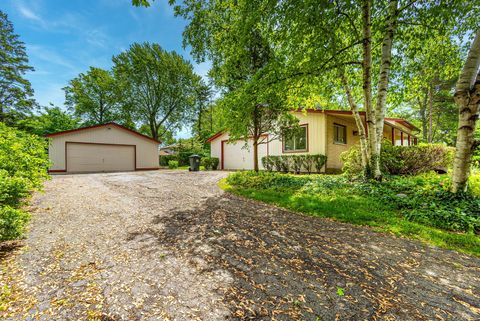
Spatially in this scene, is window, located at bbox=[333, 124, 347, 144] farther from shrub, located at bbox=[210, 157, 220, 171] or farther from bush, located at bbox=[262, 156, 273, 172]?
shrub, located at bbox=[210, 157, 220, 171]

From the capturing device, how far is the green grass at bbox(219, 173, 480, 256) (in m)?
3.27

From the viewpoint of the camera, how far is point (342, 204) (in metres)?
4.86

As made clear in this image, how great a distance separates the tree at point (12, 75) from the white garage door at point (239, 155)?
23528 millimetres

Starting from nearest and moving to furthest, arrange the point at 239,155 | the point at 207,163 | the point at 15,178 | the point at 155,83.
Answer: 1. the point at 15,178
2. the point at 239,155
3. the point at 207,163
4. the point at 155,83

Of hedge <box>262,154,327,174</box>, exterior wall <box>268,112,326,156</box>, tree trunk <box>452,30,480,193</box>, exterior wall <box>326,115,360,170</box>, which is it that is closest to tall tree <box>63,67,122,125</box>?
hedge <box>262,154,327,174</box>

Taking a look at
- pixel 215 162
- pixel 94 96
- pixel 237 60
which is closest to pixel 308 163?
pixel 237 60

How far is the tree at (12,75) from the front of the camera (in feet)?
69.6

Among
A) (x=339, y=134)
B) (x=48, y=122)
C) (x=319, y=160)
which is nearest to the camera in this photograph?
(x=319, y=160)

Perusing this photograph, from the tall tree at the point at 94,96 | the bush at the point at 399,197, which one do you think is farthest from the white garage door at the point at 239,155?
the tall tree at the point at 94,96

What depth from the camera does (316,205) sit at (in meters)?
4.83

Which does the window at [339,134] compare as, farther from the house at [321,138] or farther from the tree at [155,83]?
the tree at [155,83]

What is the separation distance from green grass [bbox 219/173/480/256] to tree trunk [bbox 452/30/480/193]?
78 centimetres

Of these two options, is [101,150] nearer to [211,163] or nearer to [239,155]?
[211,163]

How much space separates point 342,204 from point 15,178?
6448 millimetres
